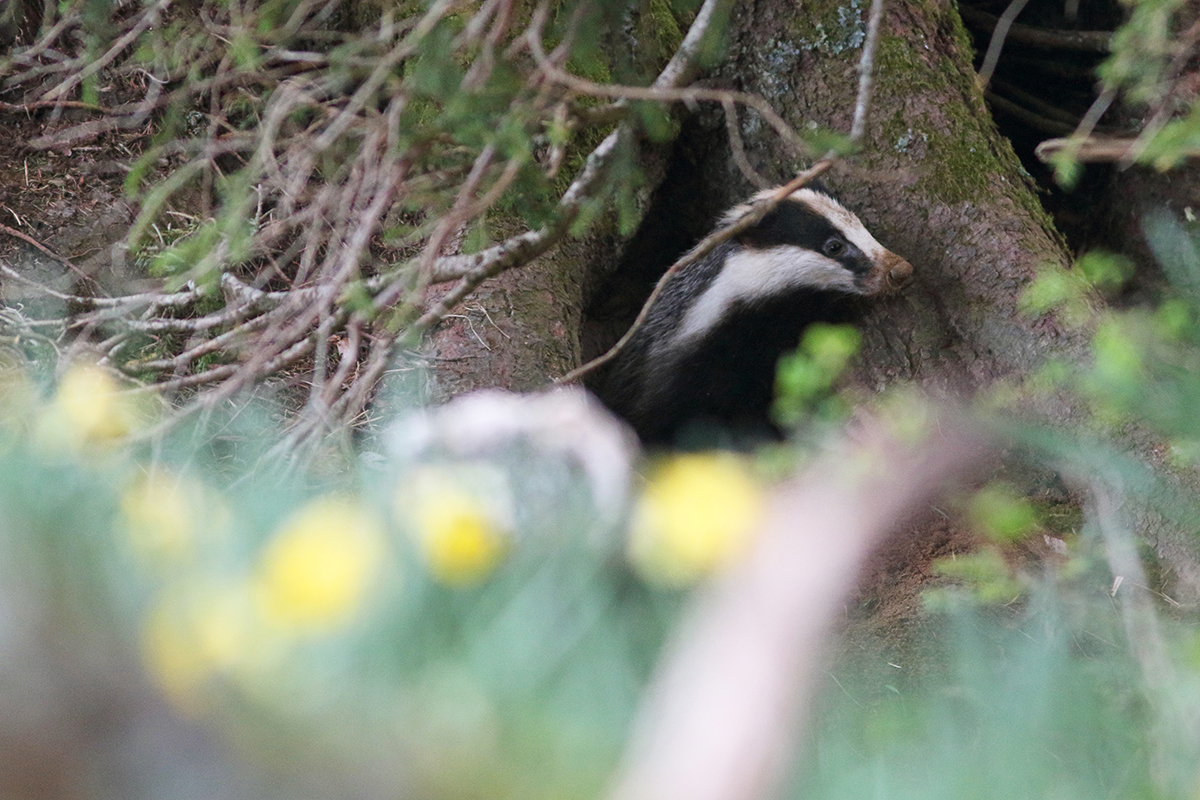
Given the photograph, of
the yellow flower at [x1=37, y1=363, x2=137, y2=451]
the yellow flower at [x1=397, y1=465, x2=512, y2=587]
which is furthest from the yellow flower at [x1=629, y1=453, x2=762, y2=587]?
the yellow flower at [x1=37, y1=363, x2=137, y2=451]

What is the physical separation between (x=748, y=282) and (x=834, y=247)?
405 mm

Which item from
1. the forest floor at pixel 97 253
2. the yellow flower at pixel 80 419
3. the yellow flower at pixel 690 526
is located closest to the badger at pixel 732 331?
the forest floor at pixel 97 253

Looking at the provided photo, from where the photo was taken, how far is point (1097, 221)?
380 centimetres

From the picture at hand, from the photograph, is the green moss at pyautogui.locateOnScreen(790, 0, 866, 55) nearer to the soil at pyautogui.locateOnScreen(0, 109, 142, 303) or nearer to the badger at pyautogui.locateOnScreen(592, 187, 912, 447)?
the badger at pyautogui.locateOnScreen(592, 187, 912, 447)

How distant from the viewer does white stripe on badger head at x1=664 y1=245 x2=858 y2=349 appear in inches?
142

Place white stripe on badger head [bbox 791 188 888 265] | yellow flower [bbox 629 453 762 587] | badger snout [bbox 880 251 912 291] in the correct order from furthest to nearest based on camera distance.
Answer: white stripe on badger head [bbox 791 188 888 265]
badger snout [bbox 880 251 912 291]
yellow flower [bbox 629 453 762 587]

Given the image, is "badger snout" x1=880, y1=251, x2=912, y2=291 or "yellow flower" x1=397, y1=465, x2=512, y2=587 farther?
"badger snout" x1=880, y1=251, x2=912, y2=291

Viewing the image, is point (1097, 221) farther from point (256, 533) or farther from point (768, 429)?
point (256, 533)

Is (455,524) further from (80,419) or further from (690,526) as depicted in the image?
(80,419)

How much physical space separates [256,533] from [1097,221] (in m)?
3.90

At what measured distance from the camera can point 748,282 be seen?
369 cm

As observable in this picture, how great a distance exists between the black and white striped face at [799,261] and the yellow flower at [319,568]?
2662mm

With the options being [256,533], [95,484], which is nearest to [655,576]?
[256,533]

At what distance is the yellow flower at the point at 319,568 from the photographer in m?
0.73
